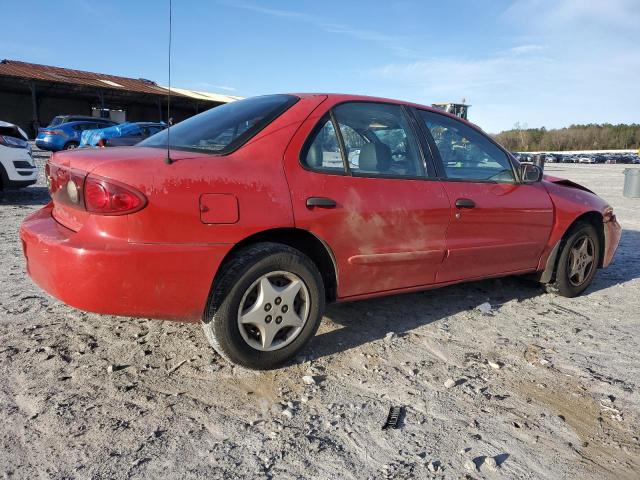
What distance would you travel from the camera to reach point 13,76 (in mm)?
27844

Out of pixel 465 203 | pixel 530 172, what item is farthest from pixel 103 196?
pixel 530 172

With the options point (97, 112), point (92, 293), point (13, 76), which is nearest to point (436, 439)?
point (92, 293)

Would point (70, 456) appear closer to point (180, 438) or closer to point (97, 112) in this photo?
point (180, 438)

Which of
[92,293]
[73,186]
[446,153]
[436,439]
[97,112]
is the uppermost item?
[97,112]

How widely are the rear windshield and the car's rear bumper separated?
0.63 meters

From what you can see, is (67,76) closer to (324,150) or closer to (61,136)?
(61,136)

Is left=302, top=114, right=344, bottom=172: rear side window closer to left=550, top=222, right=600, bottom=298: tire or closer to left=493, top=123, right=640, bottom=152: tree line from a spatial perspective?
left=550, top=222, right=600, bottom=298: tire

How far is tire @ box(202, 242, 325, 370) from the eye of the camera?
254cm

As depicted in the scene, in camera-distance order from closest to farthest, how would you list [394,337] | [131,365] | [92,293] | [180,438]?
[180,438] → [92,293] → [131,365] → [394,337]

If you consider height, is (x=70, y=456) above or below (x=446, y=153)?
below

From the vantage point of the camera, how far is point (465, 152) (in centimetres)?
371

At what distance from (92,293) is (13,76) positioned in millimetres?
31541

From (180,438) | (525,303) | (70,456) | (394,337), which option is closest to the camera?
(70,456)

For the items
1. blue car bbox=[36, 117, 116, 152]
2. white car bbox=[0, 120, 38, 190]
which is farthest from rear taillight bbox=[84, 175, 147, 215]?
blue car bbox=[36, 117, 116, 152]
